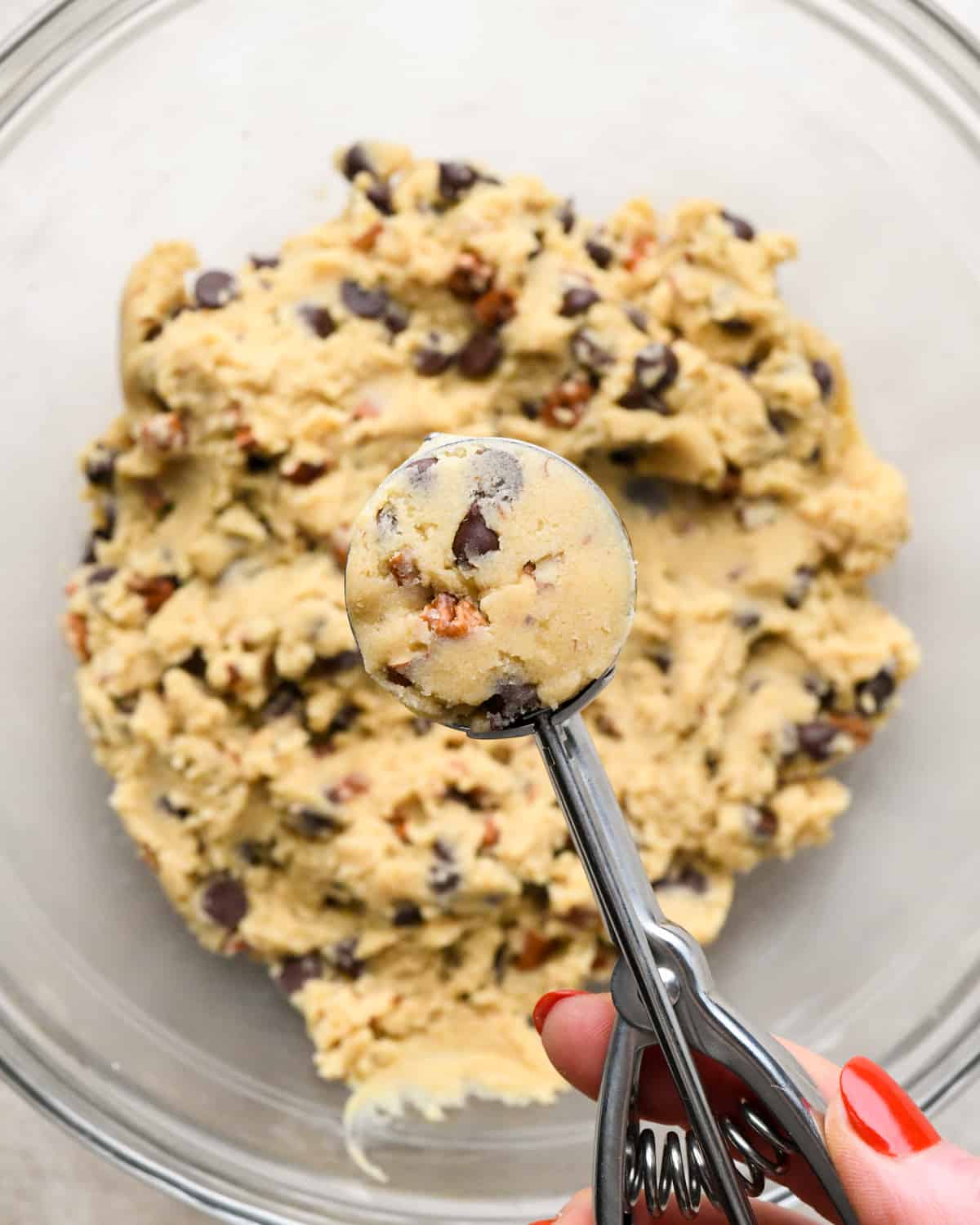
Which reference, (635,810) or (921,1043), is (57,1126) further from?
(921,1043)


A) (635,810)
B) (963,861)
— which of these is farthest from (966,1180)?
(963,861)

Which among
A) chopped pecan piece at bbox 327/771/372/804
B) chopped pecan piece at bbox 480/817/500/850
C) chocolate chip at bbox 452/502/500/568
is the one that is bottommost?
chopped pecan piece at bbox 327/771/372/804

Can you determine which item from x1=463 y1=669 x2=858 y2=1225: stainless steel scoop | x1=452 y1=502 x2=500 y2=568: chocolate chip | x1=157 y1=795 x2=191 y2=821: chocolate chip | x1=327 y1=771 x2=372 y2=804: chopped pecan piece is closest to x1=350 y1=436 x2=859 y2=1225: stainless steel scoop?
x1=463 y1=669 x2=858 y2=1225: stainless steel scoop

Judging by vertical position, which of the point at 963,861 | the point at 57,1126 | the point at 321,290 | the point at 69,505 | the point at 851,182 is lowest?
the point at 57,1126

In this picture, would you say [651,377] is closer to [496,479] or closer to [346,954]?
[496,479]

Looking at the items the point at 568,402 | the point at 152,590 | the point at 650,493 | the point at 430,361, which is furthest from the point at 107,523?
the point at 650,493

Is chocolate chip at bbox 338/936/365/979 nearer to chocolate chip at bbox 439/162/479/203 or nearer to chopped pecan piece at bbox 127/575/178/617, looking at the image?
chopped pecan piece at bbox 127/575/178/617
